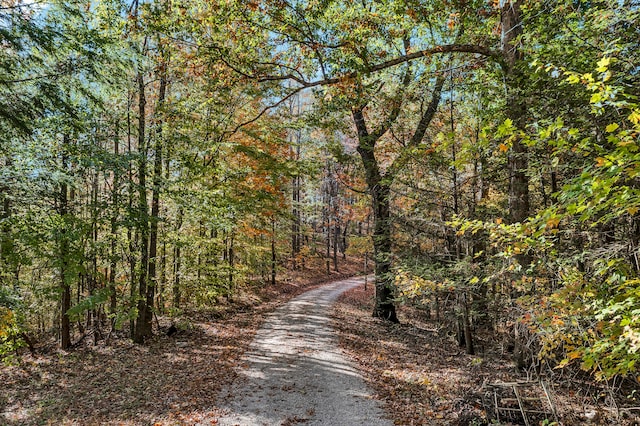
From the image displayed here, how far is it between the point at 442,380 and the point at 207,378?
211 inches

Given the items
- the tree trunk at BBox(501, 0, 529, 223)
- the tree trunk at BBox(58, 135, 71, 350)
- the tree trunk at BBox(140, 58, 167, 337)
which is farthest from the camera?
the tree trunk at BBox(140, 58, 167, 337)

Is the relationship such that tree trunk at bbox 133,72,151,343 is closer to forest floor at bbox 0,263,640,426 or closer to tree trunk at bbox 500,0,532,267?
forest floor at bbox 0,263,640,426

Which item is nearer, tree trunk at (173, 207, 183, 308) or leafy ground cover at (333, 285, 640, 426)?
leafy ground cover at (333, 285, 640, 426)

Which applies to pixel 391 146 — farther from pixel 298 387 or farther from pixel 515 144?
pixel 298 387

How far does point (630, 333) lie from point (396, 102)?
7.90m

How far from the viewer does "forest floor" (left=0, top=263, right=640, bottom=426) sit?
253 inches

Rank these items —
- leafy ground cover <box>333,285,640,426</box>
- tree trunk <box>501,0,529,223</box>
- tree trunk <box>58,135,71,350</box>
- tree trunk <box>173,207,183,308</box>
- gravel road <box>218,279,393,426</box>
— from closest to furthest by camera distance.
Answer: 1. leafy ground cover <box>333,285,640,426</box>
2. gravel road <box>218,279,393,426</box>
3. tree trunk <box>501,0,529,223</box>
4. tree trunk <box>58,135,71,350</box>
5. tree trunk <box>173,207,183,308</box>

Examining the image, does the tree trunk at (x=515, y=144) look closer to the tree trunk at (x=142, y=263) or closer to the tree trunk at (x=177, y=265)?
the tree trunk at (x=142, y=263)

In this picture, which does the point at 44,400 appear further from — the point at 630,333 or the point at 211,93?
the point at 630,333

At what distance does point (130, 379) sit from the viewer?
28.2 ft

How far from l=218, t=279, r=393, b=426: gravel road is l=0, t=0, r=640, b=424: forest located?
2471 mm

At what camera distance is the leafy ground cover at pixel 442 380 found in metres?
5.82

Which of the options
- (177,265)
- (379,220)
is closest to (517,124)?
(379,220)

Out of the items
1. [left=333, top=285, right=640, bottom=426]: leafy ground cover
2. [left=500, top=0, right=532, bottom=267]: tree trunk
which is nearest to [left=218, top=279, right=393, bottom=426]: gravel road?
[left=333, top=285, right=640, bottom=426]: leafy ground cover
